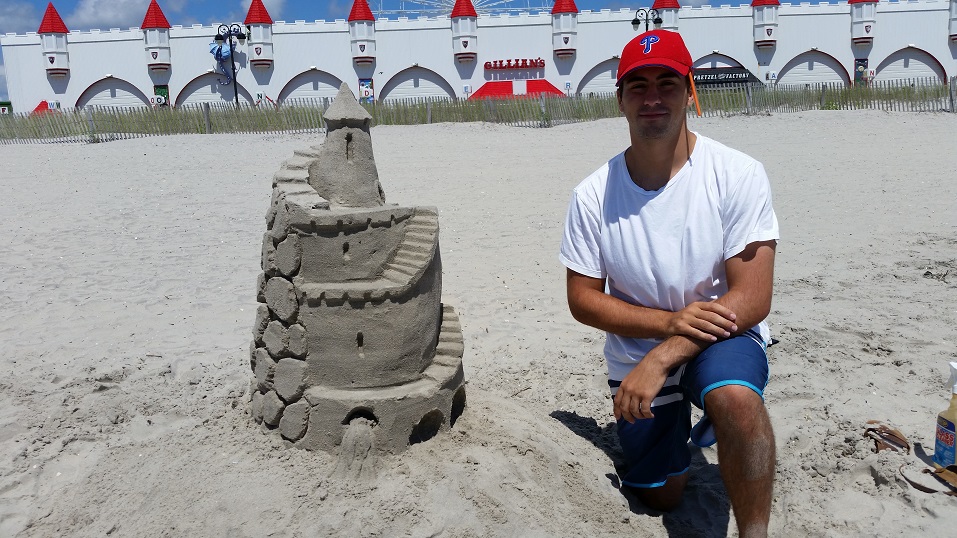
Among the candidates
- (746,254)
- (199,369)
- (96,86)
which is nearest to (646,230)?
(746,254)

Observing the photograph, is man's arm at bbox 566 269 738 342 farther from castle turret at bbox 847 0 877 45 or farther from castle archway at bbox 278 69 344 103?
castle turret at bbox 847 0 877 45

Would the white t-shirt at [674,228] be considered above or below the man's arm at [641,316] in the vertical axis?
above

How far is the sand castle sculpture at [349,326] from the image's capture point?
2.88 m

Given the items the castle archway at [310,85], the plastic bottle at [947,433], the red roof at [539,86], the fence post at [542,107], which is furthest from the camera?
the castle archway at [310,85]

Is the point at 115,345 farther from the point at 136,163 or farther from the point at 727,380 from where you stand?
the point at 136,163

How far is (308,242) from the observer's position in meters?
2.89

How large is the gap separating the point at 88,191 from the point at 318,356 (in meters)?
8.09

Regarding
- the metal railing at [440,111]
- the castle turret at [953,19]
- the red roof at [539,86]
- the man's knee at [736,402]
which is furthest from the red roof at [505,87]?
the man's knee at [736,402]

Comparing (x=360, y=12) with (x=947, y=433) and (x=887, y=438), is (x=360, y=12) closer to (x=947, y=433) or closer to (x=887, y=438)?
(x=887, y=438)

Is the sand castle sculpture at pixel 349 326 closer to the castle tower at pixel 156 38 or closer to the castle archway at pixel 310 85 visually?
the castle archway at pixel 310 85

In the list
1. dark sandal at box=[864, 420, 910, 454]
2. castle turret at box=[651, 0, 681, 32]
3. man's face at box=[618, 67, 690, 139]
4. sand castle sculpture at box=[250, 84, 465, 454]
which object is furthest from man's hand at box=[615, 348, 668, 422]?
castle turret at box=[651, 0, 681, 32]

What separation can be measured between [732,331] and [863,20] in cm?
2967

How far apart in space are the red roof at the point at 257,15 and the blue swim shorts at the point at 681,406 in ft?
88.7

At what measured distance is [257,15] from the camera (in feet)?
87.5
